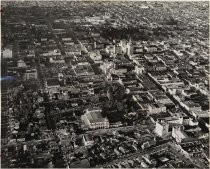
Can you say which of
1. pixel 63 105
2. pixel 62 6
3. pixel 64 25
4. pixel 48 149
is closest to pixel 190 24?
pixel 64 25

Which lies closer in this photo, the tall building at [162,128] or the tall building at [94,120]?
the tall building at [162,128]

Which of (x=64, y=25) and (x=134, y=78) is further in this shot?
(x=64, y=25)

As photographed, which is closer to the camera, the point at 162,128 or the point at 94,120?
the point at 162,128

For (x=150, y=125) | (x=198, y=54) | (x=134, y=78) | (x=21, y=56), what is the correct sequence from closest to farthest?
(x=150, y=125) < (x=134, y=78) < (x=21, y=56) < (x=198, y=54)

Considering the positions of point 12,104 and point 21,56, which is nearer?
point 12,104

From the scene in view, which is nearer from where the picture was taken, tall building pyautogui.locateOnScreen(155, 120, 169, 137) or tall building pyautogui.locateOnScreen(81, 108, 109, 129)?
tall building pyautogui.locateOnScreen(155, 120, 169, 137)

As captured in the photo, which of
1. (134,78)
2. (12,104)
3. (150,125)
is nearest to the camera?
(150,125)

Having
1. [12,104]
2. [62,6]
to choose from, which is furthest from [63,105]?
[62,6]

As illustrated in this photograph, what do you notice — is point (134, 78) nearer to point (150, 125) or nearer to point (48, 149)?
point (150, 125)

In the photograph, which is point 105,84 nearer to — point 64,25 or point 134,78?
point 134,78
